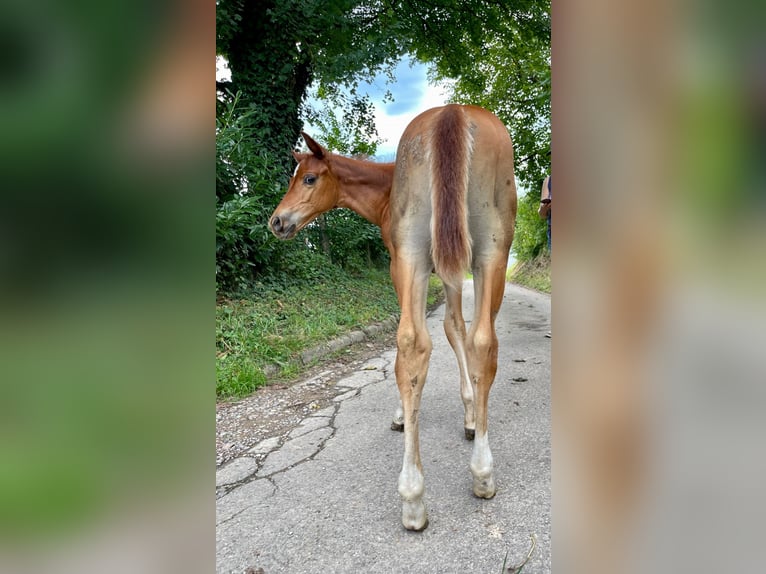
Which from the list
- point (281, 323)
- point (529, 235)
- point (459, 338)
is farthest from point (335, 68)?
point (529, 235)

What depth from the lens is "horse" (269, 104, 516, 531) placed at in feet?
5.79

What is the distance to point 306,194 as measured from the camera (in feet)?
10.5

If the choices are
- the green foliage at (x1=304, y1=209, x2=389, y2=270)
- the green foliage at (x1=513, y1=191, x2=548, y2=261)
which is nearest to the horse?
the green foliage at (x1=304, y1=209, x2=389, y2=270)

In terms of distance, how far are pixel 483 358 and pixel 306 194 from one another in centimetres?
196

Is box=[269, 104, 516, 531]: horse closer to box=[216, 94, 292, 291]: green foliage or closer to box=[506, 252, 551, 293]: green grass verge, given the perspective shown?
box=[216, 94, 292, 291]: green foliage

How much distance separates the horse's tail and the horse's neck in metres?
1.32

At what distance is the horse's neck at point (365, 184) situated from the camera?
323 centimetres

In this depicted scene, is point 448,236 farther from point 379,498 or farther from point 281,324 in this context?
point 281,324
